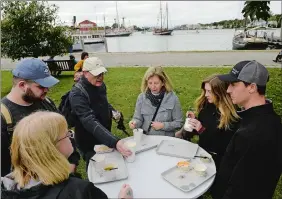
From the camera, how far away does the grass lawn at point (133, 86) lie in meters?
7.70

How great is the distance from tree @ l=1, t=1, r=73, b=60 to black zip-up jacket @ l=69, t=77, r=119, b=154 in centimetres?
849

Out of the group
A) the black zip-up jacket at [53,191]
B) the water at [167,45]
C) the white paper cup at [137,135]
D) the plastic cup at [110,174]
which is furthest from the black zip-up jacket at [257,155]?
the water at [167,45]

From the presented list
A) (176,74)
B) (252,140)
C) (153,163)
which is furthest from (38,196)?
(176,74)

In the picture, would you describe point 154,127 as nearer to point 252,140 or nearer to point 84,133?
point 84,133

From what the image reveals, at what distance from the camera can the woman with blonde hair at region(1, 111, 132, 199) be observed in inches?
65.7

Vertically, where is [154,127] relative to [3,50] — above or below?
below

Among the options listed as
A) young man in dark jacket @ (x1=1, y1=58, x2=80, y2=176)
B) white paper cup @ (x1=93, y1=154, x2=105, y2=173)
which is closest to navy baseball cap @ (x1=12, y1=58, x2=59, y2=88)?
young man in dark jacket @ (x1=1, y1=58, x2=80, y2=176)

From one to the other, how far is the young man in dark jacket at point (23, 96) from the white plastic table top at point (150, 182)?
96cm

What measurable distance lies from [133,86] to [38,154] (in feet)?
27.1

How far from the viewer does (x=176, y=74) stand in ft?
37.5

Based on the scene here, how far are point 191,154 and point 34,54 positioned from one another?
10015 mm

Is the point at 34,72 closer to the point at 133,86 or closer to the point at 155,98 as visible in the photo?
the point at 155,98

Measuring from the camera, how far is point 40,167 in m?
1.68

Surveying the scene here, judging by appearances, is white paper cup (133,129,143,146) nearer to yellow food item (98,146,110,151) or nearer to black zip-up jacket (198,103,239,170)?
yellow food item (98,146,110,151)
